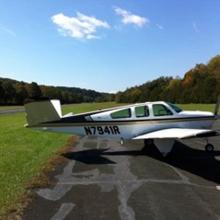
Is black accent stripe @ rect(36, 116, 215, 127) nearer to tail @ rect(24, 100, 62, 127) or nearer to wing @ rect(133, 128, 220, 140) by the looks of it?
tail @ rect(24, 100, 62, 127)

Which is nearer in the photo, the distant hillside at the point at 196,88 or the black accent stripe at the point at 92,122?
the black accent stripe at the point at 92,122

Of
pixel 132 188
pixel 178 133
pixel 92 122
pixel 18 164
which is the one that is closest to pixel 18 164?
pixel 18 164

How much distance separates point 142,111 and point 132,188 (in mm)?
5872

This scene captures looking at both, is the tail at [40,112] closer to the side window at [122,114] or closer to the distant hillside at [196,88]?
the side window at [122,114]

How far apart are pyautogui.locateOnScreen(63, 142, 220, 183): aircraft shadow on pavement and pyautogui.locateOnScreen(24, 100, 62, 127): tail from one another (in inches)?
59.0

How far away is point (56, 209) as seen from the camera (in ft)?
21.5

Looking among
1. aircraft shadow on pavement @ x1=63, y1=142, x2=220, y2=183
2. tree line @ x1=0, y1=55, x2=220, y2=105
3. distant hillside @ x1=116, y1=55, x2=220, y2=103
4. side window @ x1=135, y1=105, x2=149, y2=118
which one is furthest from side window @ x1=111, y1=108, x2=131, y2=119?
distant hillside @ x1=116, y1=55, x2=220, y2=103

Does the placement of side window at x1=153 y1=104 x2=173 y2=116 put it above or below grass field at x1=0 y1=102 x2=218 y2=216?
above

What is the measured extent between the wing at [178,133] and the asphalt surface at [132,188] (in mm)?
745

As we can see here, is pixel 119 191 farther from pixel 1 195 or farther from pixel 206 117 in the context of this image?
pixel 206 117

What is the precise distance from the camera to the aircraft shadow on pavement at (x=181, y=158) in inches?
398

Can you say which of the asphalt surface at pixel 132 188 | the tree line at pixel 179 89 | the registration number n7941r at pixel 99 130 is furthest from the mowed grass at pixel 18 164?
the tree line at pixel 179 89

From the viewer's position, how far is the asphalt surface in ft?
20.8

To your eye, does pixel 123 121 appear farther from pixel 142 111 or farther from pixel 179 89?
pixel 179 89
